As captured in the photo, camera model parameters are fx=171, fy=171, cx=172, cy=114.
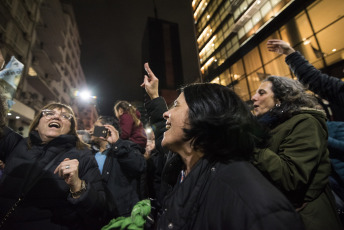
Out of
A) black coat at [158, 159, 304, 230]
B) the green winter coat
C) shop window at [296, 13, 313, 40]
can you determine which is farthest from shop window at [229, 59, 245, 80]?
black coat at [158, 159, 304, 230]

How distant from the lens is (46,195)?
74.2 inches

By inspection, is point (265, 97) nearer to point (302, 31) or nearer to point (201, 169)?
point (201, 169)

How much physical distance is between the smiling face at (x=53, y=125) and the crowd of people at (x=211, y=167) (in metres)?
0.01

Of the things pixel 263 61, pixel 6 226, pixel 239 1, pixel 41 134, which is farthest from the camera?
pixel 239 1

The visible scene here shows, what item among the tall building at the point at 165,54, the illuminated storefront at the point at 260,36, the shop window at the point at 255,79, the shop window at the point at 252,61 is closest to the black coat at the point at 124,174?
the illuminated storefront at the point at 260,36

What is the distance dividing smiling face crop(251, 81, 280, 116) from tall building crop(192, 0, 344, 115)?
12.3 m

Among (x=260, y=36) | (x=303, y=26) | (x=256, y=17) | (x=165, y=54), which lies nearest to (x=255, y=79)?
(x=260, y=36)

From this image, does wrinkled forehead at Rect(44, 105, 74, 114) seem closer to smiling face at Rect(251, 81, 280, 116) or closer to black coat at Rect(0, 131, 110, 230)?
black coat at Rect(0, 131, 110, 230)

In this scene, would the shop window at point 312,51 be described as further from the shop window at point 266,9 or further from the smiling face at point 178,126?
the smiling face at point 178,126

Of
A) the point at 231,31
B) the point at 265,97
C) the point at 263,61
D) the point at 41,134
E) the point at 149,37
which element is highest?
the point at 149,37

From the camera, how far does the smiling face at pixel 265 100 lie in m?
2.22

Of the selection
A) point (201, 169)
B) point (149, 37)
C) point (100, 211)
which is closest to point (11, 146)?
point (100, 211)

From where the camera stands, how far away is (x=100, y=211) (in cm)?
201

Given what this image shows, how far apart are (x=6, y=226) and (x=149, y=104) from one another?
79.0 inches
